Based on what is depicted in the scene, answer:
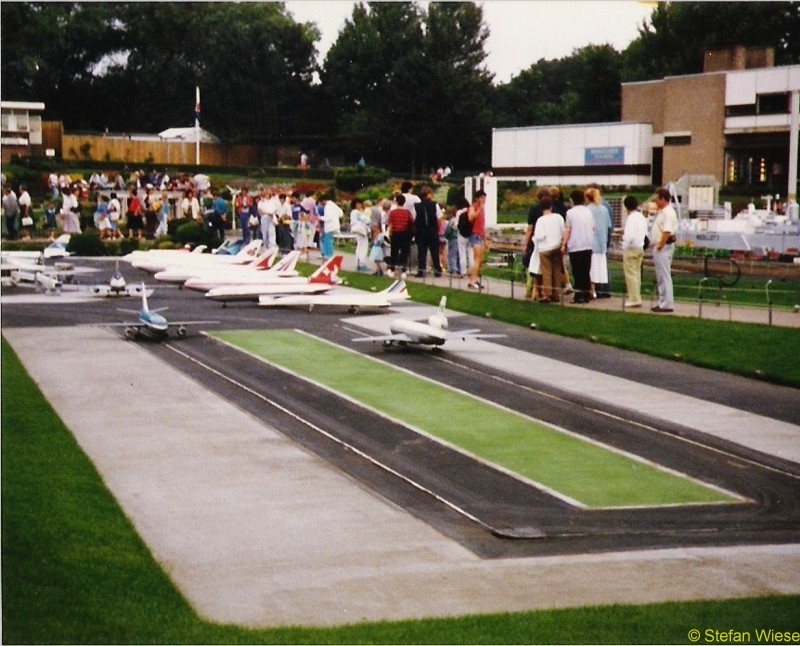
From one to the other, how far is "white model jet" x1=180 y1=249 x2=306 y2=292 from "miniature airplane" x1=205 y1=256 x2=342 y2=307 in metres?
1.16

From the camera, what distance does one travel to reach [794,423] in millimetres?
16906

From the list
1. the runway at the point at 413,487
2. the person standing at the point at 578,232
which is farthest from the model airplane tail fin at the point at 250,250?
the runway at the point at 413,487

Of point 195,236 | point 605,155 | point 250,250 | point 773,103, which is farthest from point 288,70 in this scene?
point 773,103

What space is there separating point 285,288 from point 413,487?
1747 centimetres

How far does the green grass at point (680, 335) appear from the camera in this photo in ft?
67.6

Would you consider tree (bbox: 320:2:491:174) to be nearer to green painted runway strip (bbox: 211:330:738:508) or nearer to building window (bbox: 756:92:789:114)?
building window (bbox: 756:92:789:114)

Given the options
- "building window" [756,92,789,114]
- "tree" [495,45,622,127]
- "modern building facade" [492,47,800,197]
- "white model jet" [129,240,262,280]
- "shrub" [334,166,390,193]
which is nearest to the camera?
"white model jet" [129,240,262,280]

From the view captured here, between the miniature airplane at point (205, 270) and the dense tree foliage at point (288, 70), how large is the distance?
1152 cm

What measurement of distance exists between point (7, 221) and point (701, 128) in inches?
1577

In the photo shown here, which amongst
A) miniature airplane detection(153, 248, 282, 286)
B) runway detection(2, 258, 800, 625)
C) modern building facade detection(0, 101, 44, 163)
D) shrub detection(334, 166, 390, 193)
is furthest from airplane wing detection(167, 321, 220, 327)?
modern building facade detection(0, 101, 44, 163)

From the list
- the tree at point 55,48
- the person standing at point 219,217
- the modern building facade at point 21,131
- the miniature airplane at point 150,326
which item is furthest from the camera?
the modern building facade at point 21,131

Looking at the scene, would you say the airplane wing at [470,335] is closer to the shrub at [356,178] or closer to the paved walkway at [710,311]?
the paved walkway at [710,311]

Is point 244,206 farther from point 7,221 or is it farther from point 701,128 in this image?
point 701,128

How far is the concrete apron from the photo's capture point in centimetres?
977
